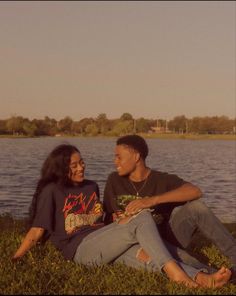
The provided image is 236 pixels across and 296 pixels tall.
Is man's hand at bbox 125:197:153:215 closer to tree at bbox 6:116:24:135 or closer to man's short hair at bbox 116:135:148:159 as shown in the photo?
man's short hair at bbox 116:135:148:159

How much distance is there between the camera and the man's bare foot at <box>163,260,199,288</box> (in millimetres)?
4844

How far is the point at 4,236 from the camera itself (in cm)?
748

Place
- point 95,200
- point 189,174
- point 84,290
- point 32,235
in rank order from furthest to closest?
point 189,174 → point 95,200 → point 32,235 → point 84,290

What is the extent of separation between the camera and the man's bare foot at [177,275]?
4844 millimetres

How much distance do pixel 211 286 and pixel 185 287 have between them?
28 centimetres

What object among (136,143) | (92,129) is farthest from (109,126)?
(136,143)

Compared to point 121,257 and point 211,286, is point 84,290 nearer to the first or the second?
point 121,257

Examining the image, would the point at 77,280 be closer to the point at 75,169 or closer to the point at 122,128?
the point at 75,169

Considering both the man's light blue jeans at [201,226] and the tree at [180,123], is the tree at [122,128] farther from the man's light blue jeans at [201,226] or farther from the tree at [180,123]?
the man's light blue jeans at [201,226]

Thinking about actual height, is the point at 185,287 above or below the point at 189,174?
above

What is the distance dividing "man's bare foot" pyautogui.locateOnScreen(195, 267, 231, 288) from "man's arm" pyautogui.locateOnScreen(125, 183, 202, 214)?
955mm

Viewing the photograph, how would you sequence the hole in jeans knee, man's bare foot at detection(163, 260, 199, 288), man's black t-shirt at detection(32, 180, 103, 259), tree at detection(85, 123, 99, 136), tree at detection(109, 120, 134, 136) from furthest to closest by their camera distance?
tree at detection(85, 123, 99, 136) < tree at detection(109, 120, 134, 136) < man's black t-shirt at detection(32, 180, 103, 259) < the hole in jeans knee < man's bare foot at detection(163, 260, 199, 288)

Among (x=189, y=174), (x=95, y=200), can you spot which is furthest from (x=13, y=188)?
(x=95, y=200)

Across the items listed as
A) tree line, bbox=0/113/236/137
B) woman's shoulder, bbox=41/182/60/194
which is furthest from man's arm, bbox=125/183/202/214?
tree line, bbox=0/113/236/137
